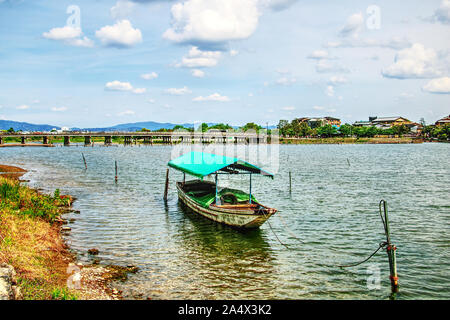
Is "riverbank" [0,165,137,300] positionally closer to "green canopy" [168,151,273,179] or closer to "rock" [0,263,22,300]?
"rock" [0,263,22,300]

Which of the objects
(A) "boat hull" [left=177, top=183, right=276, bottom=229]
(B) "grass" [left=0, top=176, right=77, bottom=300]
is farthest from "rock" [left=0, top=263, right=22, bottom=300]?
(A) "boat hull" [left=177, top=183, right=276, bottom=229]

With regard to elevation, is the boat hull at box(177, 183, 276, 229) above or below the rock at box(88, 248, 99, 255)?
above

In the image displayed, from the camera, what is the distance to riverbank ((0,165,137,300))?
1264 centimetres

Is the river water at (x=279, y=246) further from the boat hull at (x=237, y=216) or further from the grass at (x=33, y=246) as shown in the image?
the grass at (x=33, y=246)

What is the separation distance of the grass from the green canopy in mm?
10512

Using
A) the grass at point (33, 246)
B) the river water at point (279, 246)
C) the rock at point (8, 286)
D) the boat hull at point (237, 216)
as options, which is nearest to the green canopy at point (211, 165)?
the boat hull at point (237, 216)

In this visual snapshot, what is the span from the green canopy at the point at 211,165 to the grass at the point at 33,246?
414 inches

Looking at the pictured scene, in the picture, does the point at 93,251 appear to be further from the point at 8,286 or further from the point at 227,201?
the point at 8,286

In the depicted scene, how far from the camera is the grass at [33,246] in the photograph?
494 inches

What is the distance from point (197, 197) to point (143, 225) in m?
5.68

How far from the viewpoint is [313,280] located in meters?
16.9

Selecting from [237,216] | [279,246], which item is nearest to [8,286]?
[237,216]

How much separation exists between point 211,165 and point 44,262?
A: 14.3 meters
